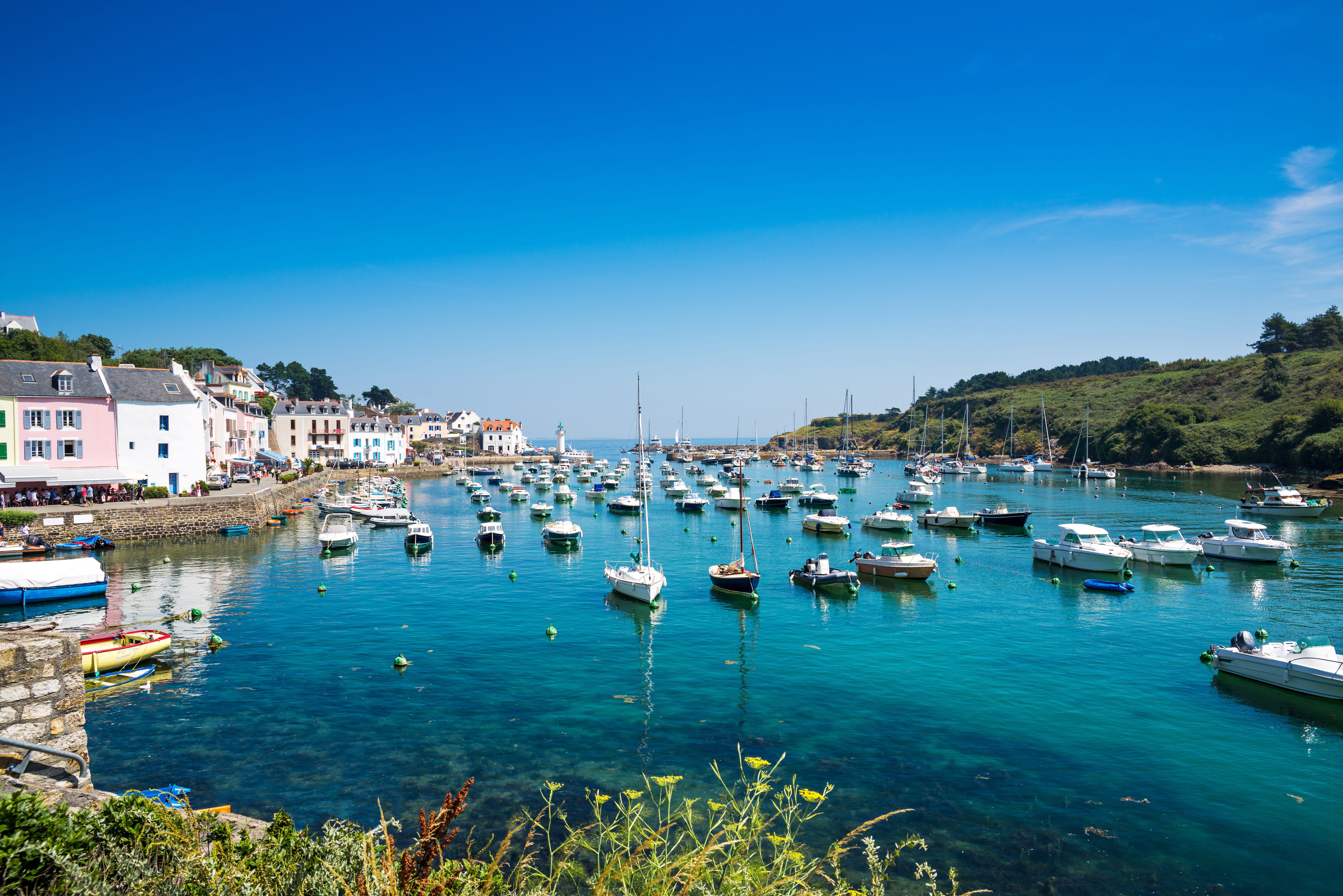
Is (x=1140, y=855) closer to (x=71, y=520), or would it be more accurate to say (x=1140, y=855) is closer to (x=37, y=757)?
(x=37, y=757)

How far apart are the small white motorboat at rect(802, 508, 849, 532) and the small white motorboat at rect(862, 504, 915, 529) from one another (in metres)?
2.19

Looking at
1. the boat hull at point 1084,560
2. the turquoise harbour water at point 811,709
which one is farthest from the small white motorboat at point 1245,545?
the boat hull at point 1084,560

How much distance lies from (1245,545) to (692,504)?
169 ft

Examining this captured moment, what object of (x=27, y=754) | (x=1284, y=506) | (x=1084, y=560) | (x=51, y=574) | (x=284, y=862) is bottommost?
(x=1084, y=560)

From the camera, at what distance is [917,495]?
92938mm

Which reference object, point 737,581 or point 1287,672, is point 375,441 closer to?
point 737,581

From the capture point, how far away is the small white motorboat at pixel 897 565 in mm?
44375

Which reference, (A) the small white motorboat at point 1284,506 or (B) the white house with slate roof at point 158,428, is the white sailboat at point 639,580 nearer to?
(B) the white house with slate roof at point 158,428

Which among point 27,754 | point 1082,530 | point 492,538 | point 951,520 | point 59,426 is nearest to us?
point 27,754

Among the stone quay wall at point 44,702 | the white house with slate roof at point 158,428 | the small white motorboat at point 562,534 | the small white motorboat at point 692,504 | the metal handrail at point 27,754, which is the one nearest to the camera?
the metal handrail at point 27,754

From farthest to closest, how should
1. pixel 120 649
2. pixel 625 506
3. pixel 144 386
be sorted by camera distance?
pixel 625 506 → pixel 144 386 → pixel 120 649

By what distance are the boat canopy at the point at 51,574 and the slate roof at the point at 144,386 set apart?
1187 inches

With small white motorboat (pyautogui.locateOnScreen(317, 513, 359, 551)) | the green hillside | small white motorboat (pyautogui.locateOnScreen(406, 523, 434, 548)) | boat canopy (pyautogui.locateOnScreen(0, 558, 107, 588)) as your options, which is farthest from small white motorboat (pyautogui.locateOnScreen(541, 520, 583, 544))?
the green hillside

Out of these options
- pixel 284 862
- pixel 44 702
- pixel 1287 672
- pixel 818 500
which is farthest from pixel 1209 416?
pixel 44 702
